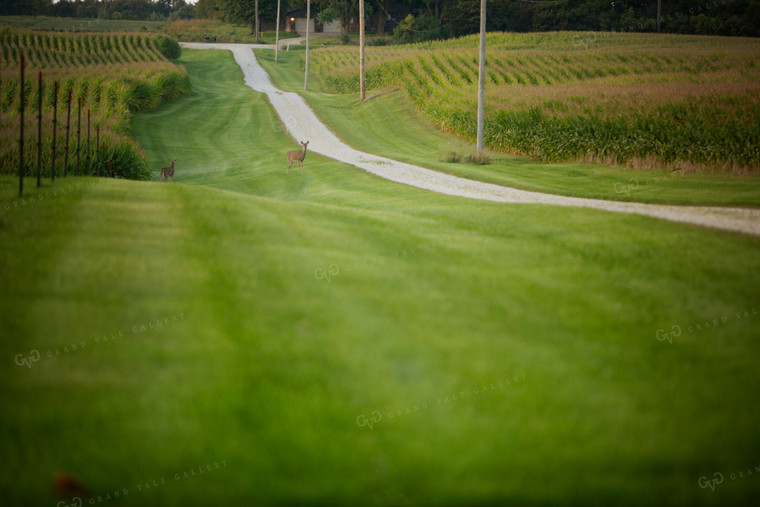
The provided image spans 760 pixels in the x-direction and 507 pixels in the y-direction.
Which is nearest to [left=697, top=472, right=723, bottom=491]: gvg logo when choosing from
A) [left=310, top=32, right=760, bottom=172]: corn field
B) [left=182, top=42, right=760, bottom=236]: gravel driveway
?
[left=182, top=42, right=760, bottom=236]: gravel driveway

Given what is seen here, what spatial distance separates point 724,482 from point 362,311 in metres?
3.66

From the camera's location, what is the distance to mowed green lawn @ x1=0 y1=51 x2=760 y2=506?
480cm

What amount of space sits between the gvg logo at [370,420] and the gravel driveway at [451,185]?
8668 millimetres

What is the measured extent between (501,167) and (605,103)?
5770mm

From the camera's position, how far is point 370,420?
17.3ft

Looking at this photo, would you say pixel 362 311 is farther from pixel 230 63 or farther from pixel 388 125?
pixel 230 63

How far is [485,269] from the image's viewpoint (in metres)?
8.55

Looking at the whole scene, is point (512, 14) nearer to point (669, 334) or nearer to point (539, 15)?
point (539, 15)

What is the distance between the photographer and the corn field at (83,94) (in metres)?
18.0

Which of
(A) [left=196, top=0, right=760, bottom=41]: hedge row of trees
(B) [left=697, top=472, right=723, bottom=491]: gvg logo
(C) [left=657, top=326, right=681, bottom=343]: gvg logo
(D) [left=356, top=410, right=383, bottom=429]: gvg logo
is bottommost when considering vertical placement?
(B) [left=697, top=472, right=723, bottom=491]: gvg logo

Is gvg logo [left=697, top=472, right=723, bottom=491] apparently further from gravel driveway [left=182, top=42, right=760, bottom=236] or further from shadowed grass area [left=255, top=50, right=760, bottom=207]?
shadowed grass area [left=255, top=50, right=760, bottom=207]

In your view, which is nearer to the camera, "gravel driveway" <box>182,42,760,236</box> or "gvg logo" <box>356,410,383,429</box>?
"gvg logo" <box>356,410,383,429</box>

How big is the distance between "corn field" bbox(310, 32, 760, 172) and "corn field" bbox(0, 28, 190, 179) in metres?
17.1

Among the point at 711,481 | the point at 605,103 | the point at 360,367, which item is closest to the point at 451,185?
the point at 605,103
